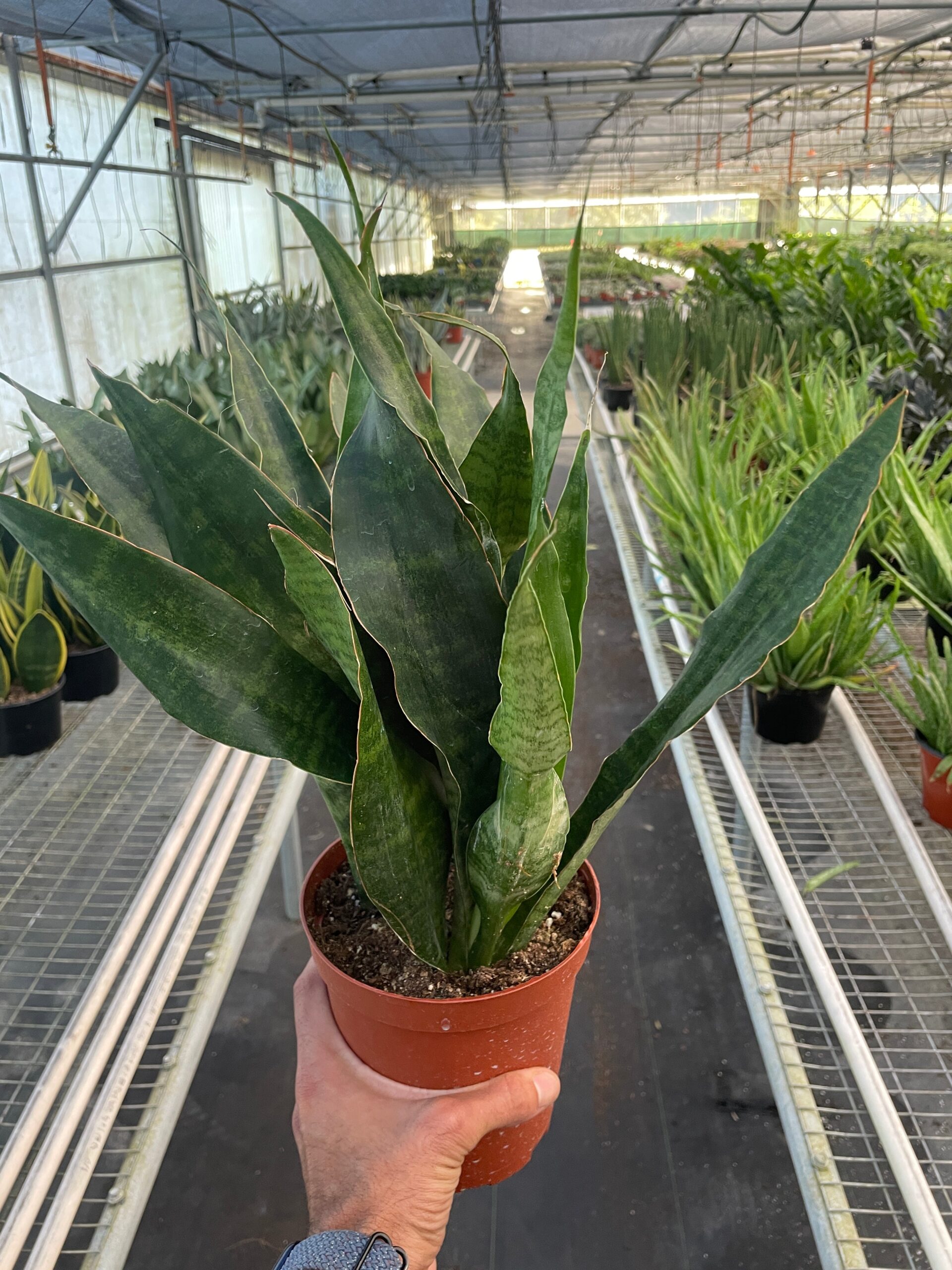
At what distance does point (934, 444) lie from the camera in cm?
170

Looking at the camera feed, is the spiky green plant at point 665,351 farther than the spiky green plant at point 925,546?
Yes

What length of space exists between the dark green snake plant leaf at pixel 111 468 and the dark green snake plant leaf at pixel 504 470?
15 centimetres

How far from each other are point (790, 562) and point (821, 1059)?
2.83 feet

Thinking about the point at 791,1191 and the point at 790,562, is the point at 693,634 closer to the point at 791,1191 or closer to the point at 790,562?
the point at 791,1191

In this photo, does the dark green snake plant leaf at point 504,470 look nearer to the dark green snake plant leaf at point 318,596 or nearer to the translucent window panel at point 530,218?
the dark green snake plant leaf at point 318,596

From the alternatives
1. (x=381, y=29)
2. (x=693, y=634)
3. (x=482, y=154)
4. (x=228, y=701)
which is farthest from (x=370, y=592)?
(x=482, y=154)

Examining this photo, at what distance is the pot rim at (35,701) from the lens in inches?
38.0

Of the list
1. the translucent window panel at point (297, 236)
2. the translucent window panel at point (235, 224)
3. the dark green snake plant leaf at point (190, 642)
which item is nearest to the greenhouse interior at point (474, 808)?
the dark green snake plant leaf at point (190, 642)

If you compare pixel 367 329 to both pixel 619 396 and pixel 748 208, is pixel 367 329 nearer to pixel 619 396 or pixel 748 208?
pixel 619 396

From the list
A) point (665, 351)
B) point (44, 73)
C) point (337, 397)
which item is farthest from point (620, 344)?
point (337, 397)

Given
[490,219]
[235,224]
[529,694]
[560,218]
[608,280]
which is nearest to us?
[529,694]

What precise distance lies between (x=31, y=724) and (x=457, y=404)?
0.71 m

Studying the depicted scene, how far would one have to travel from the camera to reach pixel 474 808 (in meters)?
0.41

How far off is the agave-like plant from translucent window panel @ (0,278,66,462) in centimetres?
297
